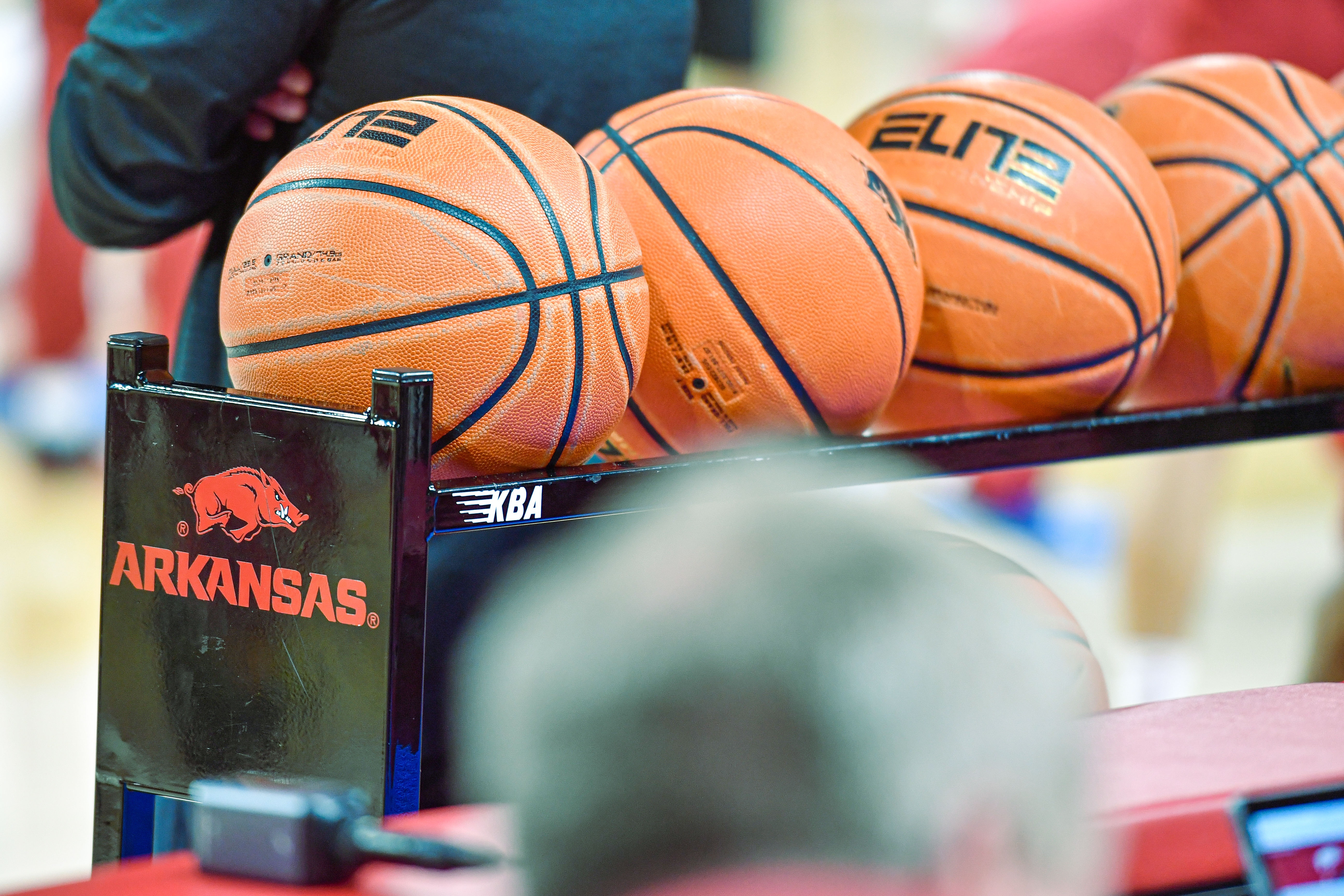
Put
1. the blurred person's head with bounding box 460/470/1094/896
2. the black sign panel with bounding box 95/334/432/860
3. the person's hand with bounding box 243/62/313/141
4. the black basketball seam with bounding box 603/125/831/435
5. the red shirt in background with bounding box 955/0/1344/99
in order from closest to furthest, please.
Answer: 1. the blurred person's head with bounding box 460/470/1094/896
2. the black sign panel with bounding box 95/334/432/860
3. the black basketball seam with bounding box 603/125/831/435
4. the person's hand with bounding box 243/62/313/141
5. the red shirt in background with bounding box 955/0/1344/99

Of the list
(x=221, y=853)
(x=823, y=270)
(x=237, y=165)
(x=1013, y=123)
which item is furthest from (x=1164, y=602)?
(x=221, y=853)

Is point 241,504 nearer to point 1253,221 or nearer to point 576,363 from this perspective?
point 576,363

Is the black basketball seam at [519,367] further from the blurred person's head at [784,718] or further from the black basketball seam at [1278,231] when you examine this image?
the black basketball seam at [1278,231]

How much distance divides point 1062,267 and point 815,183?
32cm

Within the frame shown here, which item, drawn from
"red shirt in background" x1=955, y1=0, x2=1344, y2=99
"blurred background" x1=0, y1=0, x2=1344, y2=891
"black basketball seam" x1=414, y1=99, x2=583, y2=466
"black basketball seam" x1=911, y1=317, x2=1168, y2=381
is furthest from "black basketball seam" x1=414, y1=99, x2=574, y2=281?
"red shirt in background" x1=955, y1=0, x2=1344, y2=99

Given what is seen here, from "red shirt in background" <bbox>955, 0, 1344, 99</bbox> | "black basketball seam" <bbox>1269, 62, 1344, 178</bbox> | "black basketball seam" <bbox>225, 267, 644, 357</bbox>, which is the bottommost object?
"black basketball seam" <bbox>225, 267, 644, 357</bbox>

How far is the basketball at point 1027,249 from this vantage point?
150 cm

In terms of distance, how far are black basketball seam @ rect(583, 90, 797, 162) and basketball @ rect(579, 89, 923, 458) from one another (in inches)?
0.4

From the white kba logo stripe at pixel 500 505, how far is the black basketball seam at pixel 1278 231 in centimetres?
95

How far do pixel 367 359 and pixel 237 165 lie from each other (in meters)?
0.54

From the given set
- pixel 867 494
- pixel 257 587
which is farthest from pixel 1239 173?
pixel 257 587

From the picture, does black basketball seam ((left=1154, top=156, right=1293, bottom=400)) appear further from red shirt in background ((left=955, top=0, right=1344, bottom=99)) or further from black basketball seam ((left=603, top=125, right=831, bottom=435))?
red shirt in background ((left=955, top=0, right=1344, bottom=99))

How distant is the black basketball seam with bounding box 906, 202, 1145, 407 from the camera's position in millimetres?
1491

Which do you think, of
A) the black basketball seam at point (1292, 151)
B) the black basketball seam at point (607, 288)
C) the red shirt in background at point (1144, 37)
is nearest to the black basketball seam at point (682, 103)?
the black basketball seam at point (607, 288)
